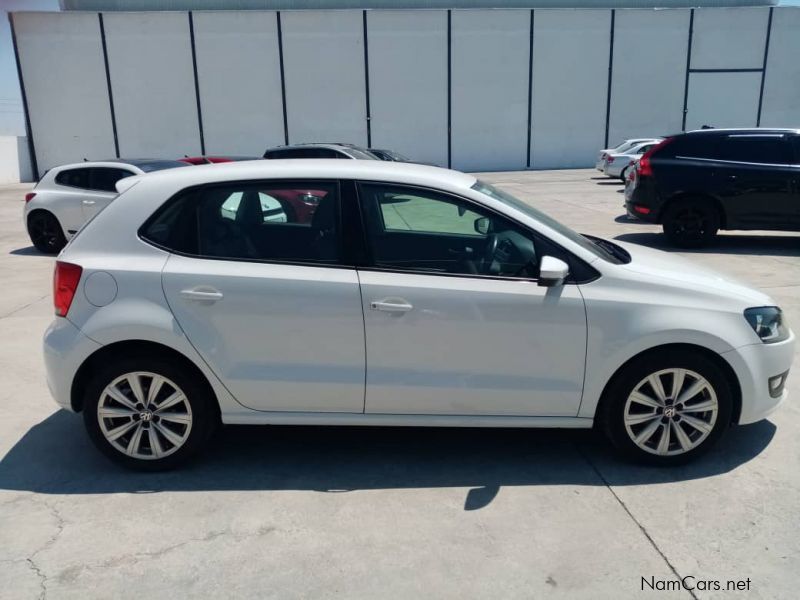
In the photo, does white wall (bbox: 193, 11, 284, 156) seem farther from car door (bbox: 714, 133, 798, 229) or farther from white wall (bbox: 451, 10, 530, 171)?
car door (bbox: 714, 133, 798, 229)

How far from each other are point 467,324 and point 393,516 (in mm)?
1034

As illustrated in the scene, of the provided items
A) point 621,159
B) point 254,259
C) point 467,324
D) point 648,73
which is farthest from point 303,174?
point 648,73

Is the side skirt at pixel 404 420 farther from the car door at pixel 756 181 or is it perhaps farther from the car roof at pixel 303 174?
the car door at pixel 756 181

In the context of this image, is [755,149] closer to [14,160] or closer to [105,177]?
[105,177]

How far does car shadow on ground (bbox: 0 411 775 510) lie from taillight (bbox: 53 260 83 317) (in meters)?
0.96

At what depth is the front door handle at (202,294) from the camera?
3438mm

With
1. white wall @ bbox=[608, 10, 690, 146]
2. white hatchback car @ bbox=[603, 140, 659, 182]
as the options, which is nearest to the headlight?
white hatchback car @ bbox=[603, 140, 659, 182]

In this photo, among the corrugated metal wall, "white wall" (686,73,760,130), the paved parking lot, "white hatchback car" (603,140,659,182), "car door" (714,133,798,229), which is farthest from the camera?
"white wall" (686,73,760,130)

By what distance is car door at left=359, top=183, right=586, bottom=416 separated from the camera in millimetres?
3406

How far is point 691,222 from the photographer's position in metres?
10.0

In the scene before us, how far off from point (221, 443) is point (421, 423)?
4.40 feet

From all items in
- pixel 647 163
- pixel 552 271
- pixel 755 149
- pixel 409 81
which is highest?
pixel 409 81

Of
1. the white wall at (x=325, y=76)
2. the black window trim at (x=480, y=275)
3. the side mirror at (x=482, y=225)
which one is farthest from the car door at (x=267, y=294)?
the white wall at (x=325, y=76)

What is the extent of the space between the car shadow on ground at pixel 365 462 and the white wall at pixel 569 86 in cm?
2813
